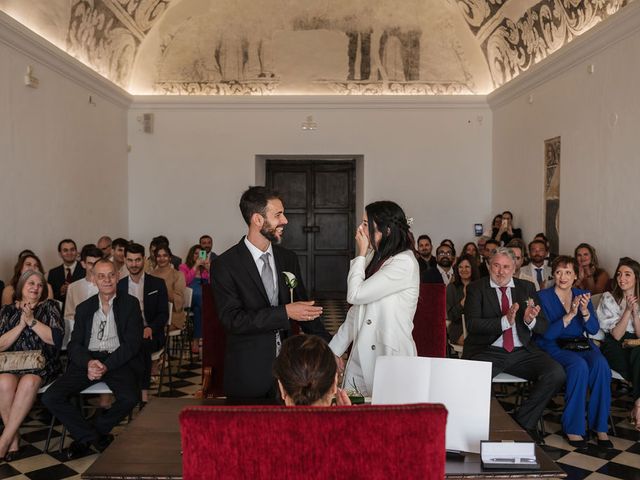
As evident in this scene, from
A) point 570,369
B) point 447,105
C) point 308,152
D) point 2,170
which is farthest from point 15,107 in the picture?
point 447,105

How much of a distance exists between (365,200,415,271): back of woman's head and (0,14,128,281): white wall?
6026mm

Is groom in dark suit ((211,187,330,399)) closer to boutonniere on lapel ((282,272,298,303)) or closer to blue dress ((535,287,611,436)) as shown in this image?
boutonniere on lapel ((282,272,298,303))

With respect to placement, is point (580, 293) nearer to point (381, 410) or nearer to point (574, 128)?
point (574, 128)

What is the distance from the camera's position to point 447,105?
45.5 ft

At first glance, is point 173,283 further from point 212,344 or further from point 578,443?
point 578,443

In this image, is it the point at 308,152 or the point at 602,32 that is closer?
the point at 602,32

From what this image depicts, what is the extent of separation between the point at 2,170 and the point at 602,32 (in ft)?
24.9

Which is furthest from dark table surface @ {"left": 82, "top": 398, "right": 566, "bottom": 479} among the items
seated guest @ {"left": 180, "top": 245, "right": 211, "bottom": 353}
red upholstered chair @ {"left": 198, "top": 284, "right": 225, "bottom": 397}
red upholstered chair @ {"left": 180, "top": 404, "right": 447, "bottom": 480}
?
seated guest @ {"left": 180, "top": 245, "right": 211, "bottom": 353}

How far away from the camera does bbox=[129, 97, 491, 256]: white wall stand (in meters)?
14.0

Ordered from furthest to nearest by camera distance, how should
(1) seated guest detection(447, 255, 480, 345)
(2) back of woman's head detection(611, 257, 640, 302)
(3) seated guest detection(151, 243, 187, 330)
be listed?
1. (3) seated guest detection(151, 243, 187, 330)
2. (1) seated guest detection(447, 255, 480, 345)
3. (2) back of woman's head detection(611, 257, 640, 302)

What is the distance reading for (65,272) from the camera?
9.14 meters

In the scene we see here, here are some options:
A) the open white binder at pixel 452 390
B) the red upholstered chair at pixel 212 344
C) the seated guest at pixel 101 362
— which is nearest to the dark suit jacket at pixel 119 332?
the seated guest at pixel 101 362

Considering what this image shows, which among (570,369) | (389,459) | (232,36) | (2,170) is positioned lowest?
(570,369)

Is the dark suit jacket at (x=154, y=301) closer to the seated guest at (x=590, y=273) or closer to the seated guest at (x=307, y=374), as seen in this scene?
the seated guest at (x=590, y=273)
